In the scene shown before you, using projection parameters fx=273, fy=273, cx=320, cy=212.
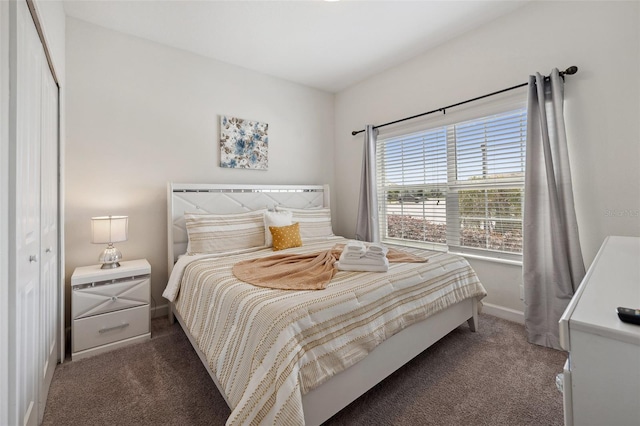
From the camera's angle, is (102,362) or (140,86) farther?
(140,86)

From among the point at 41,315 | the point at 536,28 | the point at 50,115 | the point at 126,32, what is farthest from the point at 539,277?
the point at 126,32

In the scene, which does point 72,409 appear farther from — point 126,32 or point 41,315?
point 126,32

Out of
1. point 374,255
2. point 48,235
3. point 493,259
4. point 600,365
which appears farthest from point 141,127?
point 493,259

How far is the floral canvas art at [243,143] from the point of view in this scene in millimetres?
3227

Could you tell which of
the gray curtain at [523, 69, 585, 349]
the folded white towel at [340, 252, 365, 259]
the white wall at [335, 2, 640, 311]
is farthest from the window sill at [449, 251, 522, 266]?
the folded white towel at [340, 252, 365, 259]

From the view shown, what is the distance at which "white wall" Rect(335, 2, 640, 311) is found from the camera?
196 centimetres

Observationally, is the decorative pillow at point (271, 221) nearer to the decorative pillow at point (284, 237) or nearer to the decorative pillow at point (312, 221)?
the decorative pillow at point (284, 237)

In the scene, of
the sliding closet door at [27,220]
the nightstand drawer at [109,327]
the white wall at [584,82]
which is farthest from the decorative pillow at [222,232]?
the white wall at [584,82]

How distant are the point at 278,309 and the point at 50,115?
6.60 feet

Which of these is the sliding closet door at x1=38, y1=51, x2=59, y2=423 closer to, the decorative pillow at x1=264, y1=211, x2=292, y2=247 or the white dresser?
the decorative pillow at x1=264, y1=211, x2=292, y2=247

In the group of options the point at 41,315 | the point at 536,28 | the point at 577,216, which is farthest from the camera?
the point at 536,28

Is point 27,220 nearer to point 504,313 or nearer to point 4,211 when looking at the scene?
point 4,211

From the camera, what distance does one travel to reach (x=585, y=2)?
2.10 m

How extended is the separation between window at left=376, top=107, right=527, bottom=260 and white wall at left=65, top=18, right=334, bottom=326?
1712 mm
